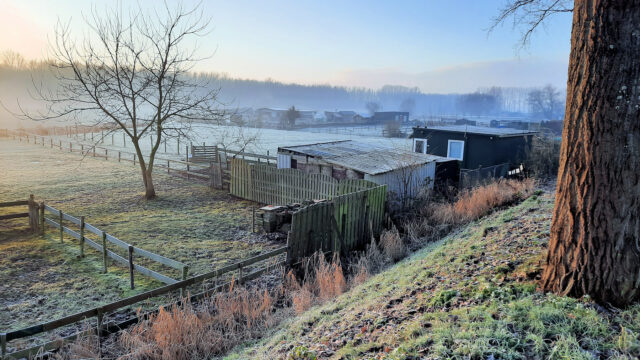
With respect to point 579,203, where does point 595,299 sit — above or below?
below

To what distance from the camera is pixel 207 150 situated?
95.9ft

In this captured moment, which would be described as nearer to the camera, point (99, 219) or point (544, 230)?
point (544, 230)

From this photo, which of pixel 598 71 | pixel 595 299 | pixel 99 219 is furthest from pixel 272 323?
pixel 99 219

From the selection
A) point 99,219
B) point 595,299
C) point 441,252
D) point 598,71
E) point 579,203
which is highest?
point 598,71

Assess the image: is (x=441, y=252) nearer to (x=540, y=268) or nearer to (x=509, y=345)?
(x=540, y=268)

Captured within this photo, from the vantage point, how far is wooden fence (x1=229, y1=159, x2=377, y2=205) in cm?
1316

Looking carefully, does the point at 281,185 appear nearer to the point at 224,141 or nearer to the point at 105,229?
the point at 105,229

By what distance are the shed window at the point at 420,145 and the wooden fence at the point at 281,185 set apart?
11162mm

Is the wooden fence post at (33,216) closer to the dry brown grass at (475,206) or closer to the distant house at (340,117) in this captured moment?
the dry brown grass at (475,206)

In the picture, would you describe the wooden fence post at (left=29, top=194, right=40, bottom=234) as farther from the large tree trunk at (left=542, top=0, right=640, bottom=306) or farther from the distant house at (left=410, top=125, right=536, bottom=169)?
the distant house at (left=410, top=125, right=536, bottom=169)

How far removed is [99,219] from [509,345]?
13572mm

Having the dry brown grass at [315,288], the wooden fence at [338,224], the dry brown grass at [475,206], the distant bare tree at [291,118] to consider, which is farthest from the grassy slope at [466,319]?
the distant bare tree at [291,118]

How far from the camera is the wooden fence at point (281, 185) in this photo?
13164 mm

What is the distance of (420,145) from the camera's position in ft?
76.5
